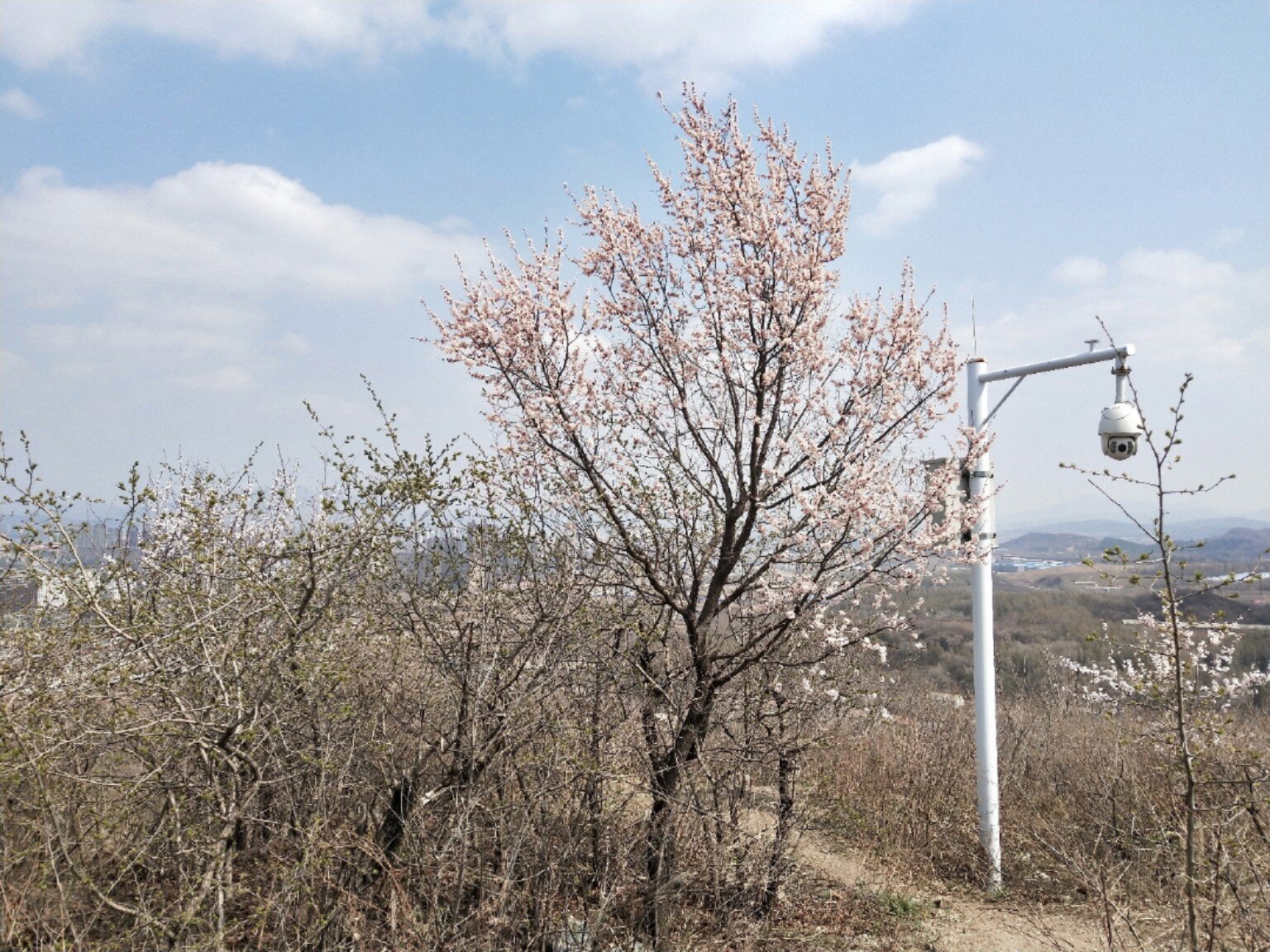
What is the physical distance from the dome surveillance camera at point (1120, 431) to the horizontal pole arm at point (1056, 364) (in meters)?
0.39

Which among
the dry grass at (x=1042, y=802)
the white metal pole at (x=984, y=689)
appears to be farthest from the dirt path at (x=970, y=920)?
the white metal pole at (x=984, y=689)

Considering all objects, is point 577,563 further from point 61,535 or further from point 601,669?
point 61,535

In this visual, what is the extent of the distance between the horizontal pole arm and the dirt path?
3.93 metres

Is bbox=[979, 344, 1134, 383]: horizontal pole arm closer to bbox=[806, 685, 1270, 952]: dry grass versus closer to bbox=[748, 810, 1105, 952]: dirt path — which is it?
bbox=[806, 685, 1270, 952]: dry grass

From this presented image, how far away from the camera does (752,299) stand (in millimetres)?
5465

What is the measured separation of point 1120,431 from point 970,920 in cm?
389

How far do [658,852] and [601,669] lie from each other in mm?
1117

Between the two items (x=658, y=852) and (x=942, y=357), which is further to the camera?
(x=942, y=357)

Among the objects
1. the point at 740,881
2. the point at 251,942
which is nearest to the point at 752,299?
the point at 740,881

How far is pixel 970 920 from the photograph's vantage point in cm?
655

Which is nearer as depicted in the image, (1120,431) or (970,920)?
(1120,431)

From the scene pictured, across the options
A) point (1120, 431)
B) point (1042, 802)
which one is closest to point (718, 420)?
point (1120, 431)

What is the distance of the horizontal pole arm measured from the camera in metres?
6.39

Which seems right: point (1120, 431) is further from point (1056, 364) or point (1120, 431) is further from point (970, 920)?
point (970, 920)
